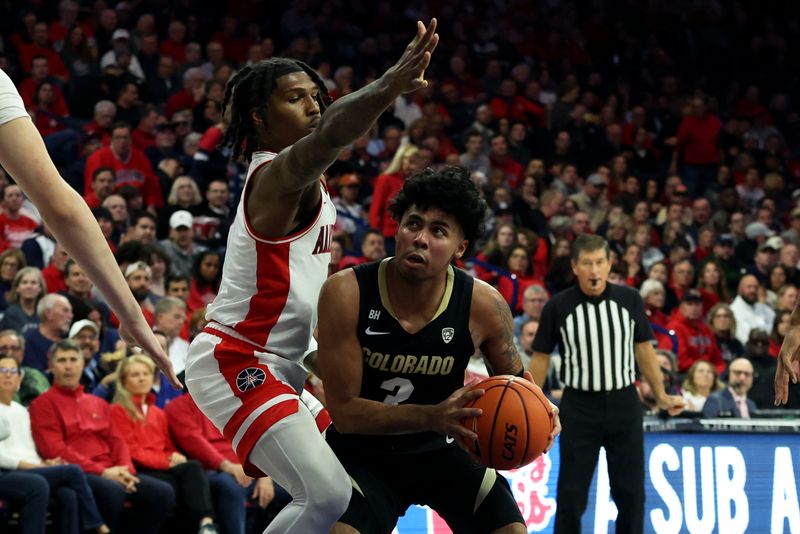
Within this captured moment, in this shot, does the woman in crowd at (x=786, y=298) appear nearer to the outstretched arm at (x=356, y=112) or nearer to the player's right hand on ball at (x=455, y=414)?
the player's right hand on ball at (x=455, y=414)

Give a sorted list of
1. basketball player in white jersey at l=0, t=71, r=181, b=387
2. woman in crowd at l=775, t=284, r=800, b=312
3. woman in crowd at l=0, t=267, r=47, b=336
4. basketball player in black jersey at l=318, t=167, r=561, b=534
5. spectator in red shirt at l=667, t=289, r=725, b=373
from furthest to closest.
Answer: woman in crowd at l=775, t=284, r=800, b=312
spectator in red shirt at l=667, t=289, r=725, b=373
woman in crowd at l=0, t=267, r=47, b=336
basketball player in black jersey at l=318, t=167, r=561, b=534
basketball player in white jersey at l=0, t=71, r=181, b=387

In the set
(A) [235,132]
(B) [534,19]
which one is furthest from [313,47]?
(A) [235,132]

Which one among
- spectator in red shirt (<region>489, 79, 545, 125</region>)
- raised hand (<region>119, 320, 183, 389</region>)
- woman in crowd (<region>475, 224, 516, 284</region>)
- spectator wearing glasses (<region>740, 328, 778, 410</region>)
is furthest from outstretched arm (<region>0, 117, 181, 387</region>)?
spectator in red shirt (<region>489, 79, 545, 125</region>)

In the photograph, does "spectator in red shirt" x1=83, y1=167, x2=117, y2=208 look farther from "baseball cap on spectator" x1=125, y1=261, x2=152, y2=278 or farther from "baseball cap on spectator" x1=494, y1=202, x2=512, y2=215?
"baseball cap on spectator" x1=494, y1=202, x2=512, y2=215

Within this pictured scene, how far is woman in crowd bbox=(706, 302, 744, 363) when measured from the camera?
481 inches

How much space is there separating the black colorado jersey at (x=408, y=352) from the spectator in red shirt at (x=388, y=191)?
744 cm

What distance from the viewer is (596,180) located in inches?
598

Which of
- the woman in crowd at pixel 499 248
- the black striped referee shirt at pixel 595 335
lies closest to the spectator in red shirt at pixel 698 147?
the woman in crowd at pixel 499 248

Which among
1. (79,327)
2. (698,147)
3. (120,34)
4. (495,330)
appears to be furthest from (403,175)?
(495,330)

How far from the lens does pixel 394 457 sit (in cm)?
456

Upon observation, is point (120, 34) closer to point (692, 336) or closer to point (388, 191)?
point (388, 191)

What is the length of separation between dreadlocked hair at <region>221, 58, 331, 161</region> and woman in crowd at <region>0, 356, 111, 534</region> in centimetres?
340

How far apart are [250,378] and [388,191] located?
793 centimetres

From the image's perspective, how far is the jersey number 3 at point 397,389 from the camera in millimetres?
4488
